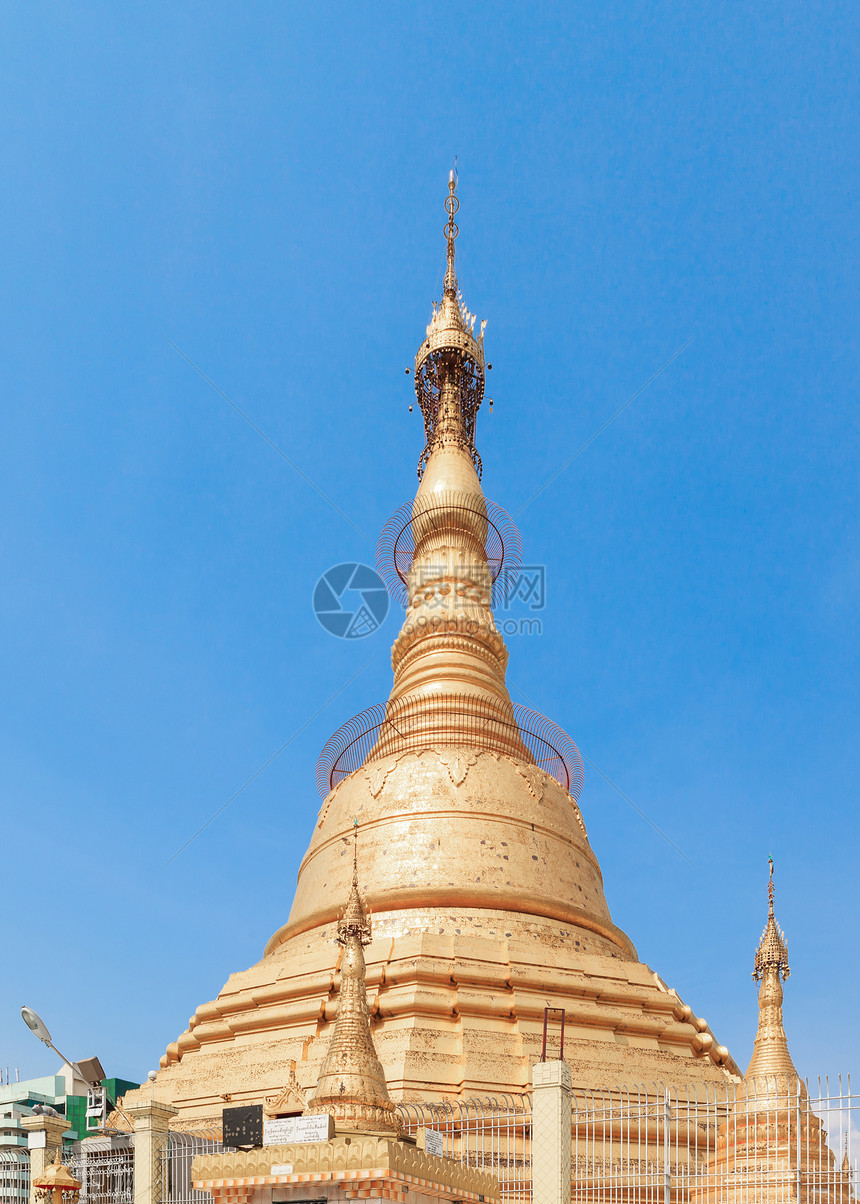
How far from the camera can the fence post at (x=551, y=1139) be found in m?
16.7

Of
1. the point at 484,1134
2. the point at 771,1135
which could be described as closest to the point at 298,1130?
the point at 484,1134

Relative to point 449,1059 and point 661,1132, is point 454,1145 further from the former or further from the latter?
point 661,1132

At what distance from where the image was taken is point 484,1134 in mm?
20125

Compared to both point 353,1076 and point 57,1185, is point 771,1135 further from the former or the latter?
point 57,1185

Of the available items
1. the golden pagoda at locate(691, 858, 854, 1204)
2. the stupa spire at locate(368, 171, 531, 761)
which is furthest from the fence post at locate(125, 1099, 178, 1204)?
the stupa spire at locate(368, 171, 531, 761)

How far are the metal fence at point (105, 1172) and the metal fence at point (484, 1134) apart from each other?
4572 mm

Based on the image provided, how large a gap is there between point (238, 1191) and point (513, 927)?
11.7 meters

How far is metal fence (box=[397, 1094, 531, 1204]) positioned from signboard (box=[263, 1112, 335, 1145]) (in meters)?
3.86

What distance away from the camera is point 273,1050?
24.5 metres

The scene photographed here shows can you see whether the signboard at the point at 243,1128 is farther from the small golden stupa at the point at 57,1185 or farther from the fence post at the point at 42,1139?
the fence post at the point at 42,1139

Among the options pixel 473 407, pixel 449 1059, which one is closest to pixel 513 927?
pixel 449 1059

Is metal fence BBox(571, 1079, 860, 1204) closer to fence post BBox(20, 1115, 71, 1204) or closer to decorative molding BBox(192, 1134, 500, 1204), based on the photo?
decorative molding BBox(192, 1134, 500, 1204)

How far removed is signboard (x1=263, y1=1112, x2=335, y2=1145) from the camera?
15500 mm

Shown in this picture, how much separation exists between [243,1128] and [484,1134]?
5226 mm
